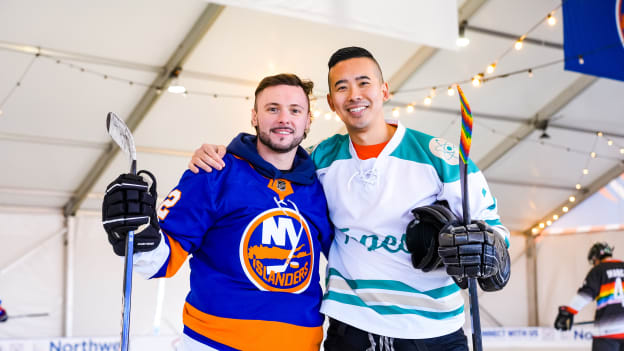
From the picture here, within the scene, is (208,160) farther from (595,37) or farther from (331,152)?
(595,37)

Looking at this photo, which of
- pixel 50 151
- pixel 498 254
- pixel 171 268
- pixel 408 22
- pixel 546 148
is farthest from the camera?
pixel 546 148

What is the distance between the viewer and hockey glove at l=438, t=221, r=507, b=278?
1850 millimetres

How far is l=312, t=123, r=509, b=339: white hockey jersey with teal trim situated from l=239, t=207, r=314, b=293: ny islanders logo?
18 cm

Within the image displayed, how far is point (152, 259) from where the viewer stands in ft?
6.47

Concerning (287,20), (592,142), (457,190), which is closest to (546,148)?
(592,142)

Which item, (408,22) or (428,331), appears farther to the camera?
(408,22)

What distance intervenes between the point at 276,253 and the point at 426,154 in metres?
0.67

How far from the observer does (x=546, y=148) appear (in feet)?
31.1

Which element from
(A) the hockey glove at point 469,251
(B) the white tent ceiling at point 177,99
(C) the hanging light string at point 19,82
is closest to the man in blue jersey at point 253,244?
(A) the hockey glove at point 469,251

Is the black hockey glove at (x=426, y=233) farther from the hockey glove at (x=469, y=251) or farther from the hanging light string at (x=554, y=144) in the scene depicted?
the hanging light string at (x=554, y=144)

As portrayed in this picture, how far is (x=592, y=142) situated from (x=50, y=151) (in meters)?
7.59

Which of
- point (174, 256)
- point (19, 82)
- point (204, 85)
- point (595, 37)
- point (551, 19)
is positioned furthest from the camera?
point (204, 85)

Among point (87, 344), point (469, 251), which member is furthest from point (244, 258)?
point (87, 344)

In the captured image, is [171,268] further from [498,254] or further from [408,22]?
[408,22]
